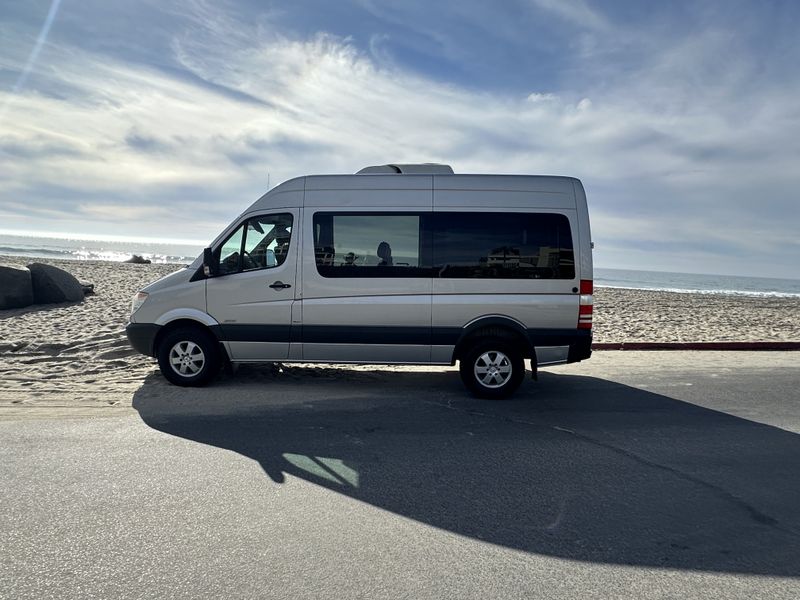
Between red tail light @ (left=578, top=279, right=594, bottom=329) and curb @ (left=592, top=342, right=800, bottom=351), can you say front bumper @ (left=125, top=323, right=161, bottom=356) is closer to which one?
red tail light @ (left=578, top=279, right=594, bottom=329)

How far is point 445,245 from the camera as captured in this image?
7094 millimetres

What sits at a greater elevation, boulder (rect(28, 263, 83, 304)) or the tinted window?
the tinted window

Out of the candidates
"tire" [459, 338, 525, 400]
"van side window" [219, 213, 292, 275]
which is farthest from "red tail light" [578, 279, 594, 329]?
"van side window" [219, 213, 292, 275]

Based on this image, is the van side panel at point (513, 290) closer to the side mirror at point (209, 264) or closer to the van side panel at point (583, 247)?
the van side panel at point (583, 247)

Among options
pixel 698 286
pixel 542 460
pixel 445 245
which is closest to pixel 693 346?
pixel 445 245

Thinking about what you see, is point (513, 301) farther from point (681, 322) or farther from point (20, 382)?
point (681, 322)

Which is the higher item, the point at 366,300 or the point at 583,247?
the point at 583,247

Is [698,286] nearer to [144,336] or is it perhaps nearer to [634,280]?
[634,280]

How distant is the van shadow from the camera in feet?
11.4

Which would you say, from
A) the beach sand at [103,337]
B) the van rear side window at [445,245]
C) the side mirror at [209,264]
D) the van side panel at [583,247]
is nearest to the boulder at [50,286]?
the beach sand at [103,337]

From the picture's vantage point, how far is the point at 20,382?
7207 mm

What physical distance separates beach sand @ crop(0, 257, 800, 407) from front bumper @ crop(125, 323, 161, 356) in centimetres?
48

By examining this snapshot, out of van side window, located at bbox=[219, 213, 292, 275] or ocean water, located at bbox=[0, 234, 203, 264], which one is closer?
van side window, located at bbox=[219, 213, 292, 275]

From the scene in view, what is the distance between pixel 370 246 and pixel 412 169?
4.20ft
